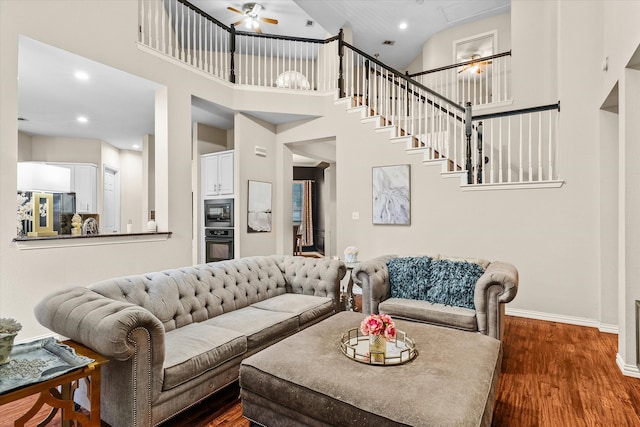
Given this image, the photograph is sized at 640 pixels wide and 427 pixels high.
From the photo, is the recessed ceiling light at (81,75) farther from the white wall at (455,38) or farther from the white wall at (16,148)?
the white wall at (455,38)

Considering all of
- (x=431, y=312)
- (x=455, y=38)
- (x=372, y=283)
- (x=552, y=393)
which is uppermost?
(x=455, y=38)

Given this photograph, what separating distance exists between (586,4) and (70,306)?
5766 millimetres

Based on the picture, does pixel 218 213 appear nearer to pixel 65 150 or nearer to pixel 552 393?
pixel 65 150

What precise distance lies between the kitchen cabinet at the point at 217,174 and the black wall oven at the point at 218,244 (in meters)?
0.66

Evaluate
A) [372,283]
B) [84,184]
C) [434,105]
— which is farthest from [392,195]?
[84,184]

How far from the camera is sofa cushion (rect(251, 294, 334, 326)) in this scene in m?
3.04

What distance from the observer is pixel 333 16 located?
22.1 ft

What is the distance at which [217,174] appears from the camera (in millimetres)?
6113

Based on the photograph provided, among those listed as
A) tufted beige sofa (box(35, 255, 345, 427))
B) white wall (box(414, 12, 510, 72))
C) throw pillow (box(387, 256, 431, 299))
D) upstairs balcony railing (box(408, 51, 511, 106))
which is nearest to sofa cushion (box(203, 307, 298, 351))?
tufted beige sofa (box(35, 255, 345, 427))

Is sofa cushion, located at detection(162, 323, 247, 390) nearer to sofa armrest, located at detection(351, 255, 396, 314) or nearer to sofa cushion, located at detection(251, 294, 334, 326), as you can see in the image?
sofa cushion, located at detection(251, 294, 334, 326)

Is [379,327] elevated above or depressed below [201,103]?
below

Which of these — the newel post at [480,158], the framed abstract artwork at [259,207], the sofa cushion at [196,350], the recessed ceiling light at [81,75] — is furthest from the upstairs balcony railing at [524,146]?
the recessed ceiling light at [81,75]

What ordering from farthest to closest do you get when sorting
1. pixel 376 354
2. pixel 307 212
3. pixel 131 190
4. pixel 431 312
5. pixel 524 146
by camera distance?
1. pixel 307 212
2. pixel 131 190
3. pixel 524 146
4. pixel 431 312
5. pixel 376 354

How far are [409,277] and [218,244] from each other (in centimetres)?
374
